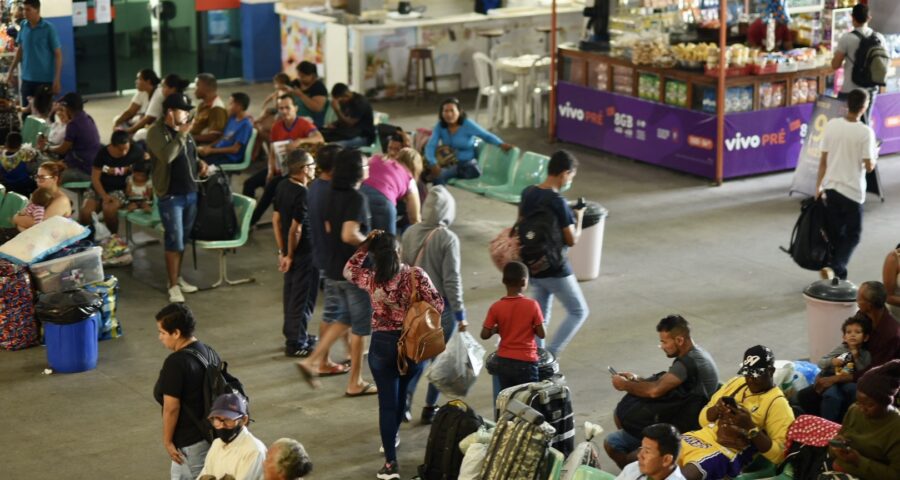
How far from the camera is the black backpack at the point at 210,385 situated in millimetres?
6938

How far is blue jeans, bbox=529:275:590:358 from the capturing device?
374 inches

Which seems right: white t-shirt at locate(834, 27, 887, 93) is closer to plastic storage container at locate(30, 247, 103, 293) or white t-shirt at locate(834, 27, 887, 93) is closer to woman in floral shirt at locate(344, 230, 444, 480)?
woman in floral shirt at locate(344, 230, 444, 480)

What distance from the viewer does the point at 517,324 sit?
8.25 m

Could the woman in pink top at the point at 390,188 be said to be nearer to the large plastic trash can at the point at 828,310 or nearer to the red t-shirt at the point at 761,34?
the large plastic trash can at the point at 828,310

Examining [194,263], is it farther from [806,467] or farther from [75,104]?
[806,467]

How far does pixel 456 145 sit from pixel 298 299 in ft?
11.9

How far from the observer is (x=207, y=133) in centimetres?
1502

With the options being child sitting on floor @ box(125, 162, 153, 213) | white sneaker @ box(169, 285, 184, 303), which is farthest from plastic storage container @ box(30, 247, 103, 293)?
child sitting on floor @ box(125, 162, 153, 213)

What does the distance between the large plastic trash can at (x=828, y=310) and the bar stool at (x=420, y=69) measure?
1194cm

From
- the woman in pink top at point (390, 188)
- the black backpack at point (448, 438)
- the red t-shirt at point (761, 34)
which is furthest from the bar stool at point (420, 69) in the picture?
the black backpack at point (448, 438)

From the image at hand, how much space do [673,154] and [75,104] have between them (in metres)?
6.96

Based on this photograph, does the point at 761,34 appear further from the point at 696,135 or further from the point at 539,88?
the point at 539,88

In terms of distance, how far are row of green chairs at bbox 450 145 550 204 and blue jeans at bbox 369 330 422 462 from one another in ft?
16.3

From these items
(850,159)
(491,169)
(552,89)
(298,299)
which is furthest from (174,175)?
(552,89)
